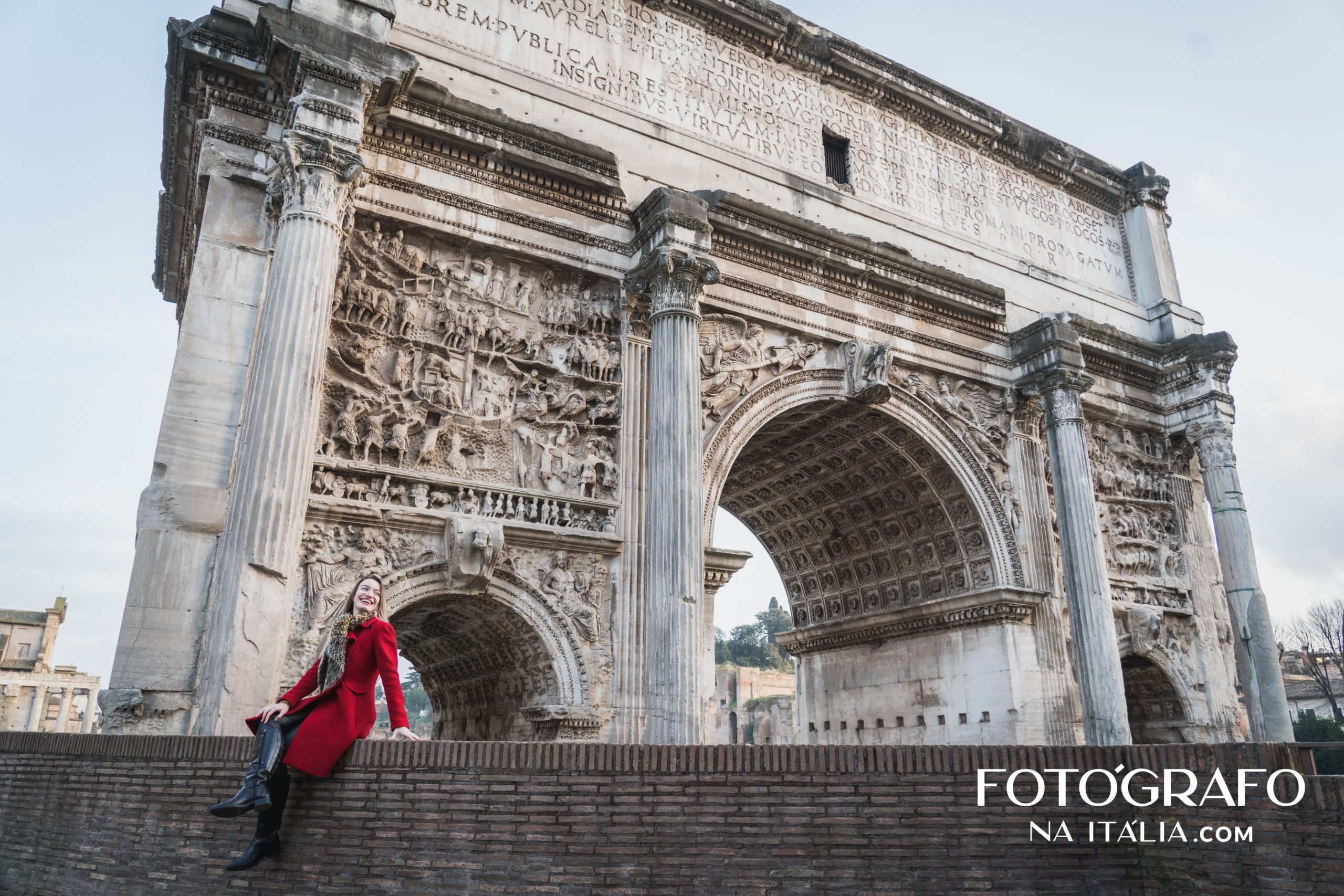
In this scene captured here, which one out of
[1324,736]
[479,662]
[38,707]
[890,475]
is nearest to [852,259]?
[890,475]

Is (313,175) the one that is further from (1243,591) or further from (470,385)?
(1243,591)

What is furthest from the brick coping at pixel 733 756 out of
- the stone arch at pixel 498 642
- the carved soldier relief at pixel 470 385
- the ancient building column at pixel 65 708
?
the ancient building column at pixel 65 708

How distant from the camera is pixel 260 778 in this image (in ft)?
17.6

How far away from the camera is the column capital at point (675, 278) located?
1258 centimetres

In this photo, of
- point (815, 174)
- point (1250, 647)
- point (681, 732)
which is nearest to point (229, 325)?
point (681, 732)

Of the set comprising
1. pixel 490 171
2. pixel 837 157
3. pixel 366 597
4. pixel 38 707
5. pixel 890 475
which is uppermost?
pixel 837 157

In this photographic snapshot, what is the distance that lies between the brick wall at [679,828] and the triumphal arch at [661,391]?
3.02 m

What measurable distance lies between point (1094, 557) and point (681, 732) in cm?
832

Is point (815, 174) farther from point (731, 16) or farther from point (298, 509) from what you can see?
point (298, 509)

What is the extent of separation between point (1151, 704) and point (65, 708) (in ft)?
171

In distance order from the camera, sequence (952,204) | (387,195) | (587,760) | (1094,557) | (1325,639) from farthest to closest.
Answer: (1325,639), (952,204), (1094,557), (387,195), (587,760)

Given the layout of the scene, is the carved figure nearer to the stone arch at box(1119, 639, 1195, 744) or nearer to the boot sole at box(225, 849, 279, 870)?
the stone arch at box(1119, 639, 1195, 744)

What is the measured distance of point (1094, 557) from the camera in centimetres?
1526

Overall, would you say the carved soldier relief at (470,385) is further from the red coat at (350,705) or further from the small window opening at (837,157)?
the small window opening at (837,157)
